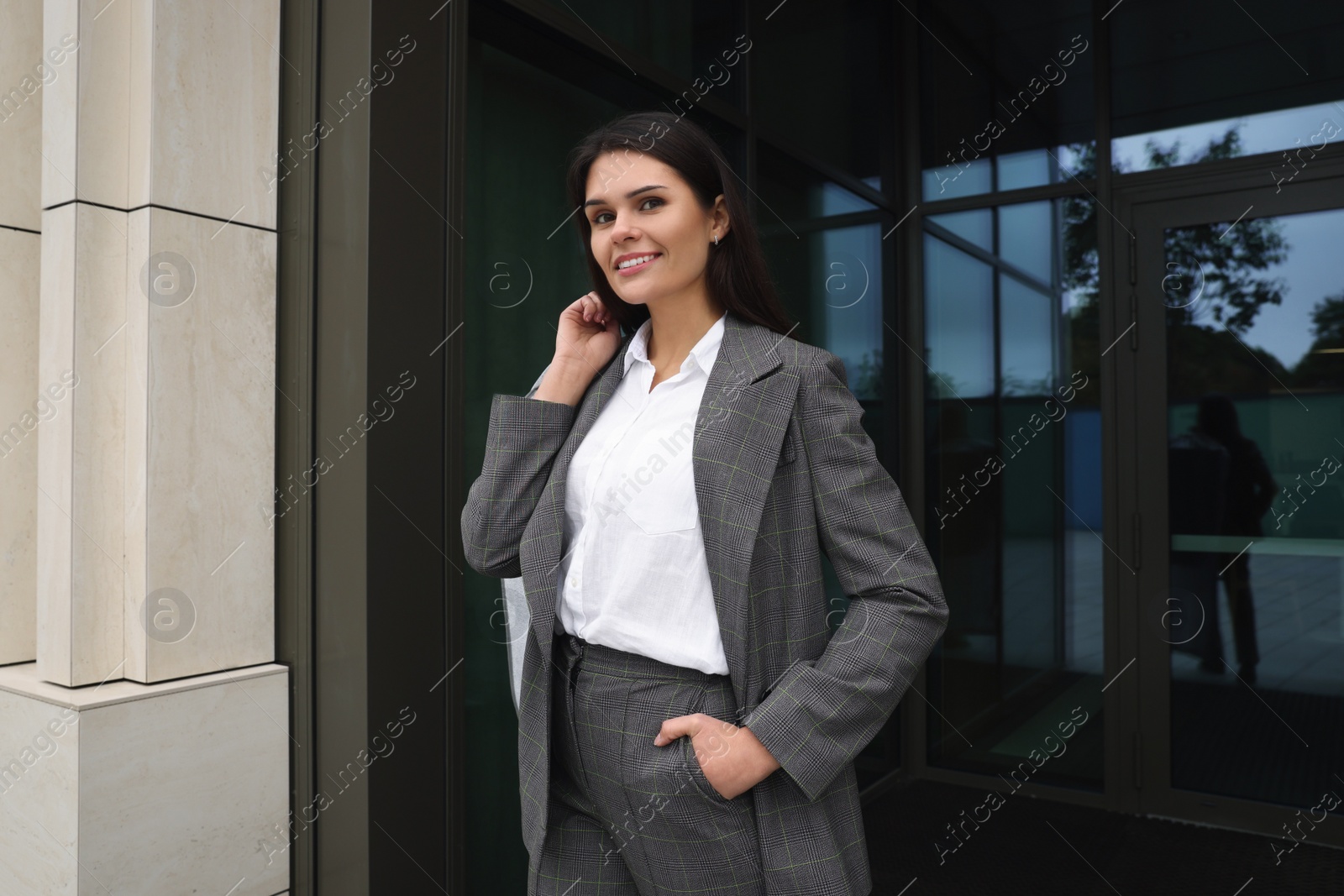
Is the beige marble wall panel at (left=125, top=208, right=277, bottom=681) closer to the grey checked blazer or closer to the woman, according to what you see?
the woman

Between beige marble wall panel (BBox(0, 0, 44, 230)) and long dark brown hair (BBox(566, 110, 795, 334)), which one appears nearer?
long dark brown hair (BBox(566, 110, 795, 334))

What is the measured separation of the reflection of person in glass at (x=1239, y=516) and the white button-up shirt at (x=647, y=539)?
9.30 feet

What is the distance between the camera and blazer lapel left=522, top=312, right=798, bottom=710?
112 centimetres

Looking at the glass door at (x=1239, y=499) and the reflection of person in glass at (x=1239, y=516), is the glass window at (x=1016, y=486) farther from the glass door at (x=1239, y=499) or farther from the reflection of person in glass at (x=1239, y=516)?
the reflection of person in glass at (x=1239, y=516)

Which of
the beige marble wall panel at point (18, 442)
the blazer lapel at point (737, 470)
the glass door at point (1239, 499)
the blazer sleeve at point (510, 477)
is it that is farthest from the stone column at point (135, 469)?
the glass door at point (1239, 499)

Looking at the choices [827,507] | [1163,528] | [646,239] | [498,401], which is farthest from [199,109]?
[1163,528]

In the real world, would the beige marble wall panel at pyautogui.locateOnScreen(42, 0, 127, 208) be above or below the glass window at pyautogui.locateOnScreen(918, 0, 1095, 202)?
below

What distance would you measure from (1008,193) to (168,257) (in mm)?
3145

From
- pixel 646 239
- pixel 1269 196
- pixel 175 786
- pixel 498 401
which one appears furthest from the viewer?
pixel 1269 196

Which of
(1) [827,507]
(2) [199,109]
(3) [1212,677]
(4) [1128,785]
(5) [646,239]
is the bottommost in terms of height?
(4) [1128,785]

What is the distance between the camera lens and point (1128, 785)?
3.53 meters

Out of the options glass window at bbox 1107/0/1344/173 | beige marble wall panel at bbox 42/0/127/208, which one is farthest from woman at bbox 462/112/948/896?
glass window at bbox 1107/0/1344/173

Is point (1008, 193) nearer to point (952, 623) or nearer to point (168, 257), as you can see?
point (952, 623)

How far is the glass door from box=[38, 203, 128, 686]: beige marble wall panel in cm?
326
